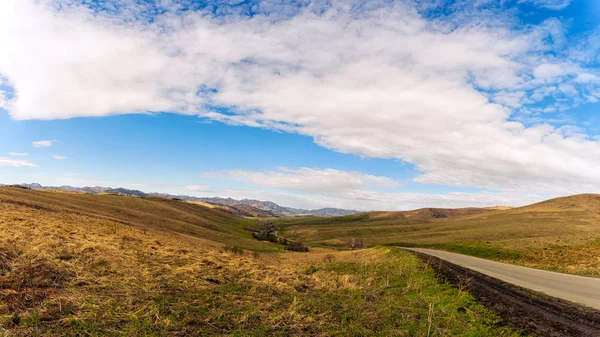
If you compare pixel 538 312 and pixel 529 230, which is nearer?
pixel 538 312

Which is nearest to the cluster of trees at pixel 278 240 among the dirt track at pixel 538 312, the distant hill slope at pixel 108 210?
the distant hill slope at pixel 108 210

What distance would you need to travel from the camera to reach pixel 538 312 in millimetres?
11586

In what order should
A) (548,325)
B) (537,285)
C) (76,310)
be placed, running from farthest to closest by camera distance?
(537,285)
(548,325)
(76,310)

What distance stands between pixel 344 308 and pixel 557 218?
106822 mm

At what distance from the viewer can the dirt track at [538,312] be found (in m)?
9.70

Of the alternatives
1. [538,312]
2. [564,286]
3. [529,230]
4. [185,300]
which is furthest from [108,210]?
[529,230]

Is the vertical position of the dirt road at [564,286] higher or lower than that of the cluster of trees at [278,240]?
higher

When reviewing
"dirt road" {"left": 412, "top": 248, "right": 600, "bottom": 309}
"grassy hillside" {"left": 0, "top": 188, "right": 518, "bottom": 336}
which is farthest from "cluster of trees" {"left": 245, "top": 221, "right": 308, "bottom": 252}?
"grassy hillside" {"left": 0, "top": 188, "right": 518, "bottom": 336}

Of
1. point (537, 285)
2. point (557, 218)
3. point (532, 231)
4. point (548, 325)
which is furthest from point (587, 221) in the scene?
point (548, 325)

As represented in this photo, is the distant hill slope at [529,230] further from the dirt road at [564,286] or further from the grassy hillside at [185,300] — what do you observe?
the grassy hillside at [185,300]

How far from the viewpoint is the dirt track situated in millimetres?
9697

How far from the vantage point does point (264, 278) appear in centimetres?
1625

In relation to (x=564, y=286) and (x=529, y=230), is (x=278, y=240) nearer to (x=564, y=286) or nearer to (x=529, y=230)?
(x=529, y=230)

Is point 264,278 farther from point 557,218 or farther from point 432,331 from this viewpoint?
point 557,218
